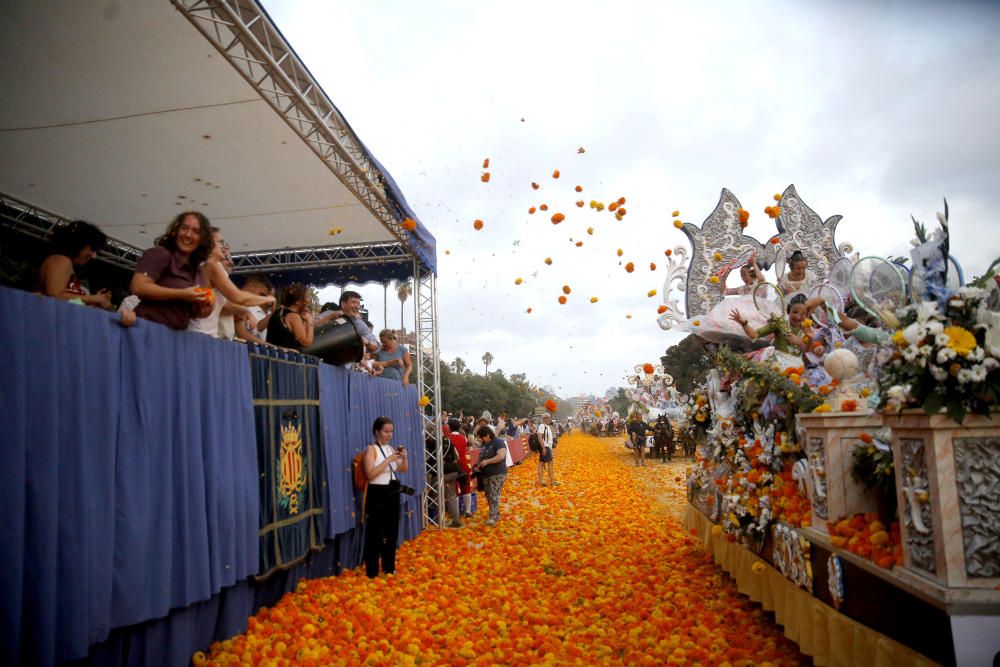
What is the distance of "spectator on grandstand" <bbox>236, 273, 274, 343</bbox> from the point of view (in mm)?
5215

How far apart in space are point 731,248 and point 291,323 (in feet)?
19.0

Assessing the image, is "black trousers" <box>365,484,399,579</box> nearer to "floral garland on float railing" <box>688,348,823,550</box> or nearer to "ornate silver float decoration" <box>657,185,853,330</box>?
"floral garland on float railing" <box>688,348,823,550</box>

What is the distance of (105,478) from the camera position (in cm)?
314

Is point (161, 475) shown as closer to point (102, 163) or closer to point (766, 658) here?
point (766, 658)

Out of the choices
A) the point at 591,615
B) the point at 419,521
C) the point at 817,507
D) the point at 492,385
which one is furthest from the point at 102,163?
the point at 492,385

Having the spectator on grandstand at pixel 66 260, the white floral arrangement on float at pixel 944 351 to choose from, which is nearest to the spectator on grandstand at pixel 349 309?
the spectator on grandstand at pixel 66 260

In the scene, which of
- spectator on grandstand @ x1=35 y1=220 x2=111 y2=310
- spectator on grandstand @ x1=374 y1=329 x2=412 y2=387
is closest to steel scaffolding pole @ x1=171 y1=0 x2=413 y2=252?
spectator on grandstand @ x1=35 y1=220 x2=111 y2=310

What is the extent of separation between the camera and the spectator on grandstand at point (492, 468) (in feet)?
34.0

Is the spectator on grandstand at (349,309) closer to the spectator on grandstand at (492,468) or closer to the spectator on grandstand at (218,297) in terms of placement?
the spectator on grandstand at (218,297)

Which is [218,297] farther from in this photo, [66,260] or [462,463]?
[462,463]

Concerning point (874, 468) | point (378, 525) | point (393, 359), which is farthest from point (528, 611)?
point (393, 359)

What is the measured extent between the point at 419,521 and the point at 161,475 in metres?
6.44

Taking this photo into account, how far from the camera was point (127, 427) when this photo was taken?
3.35m

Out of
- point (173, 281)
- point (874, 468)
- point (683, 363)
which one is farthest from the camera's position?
point (683, 363)
